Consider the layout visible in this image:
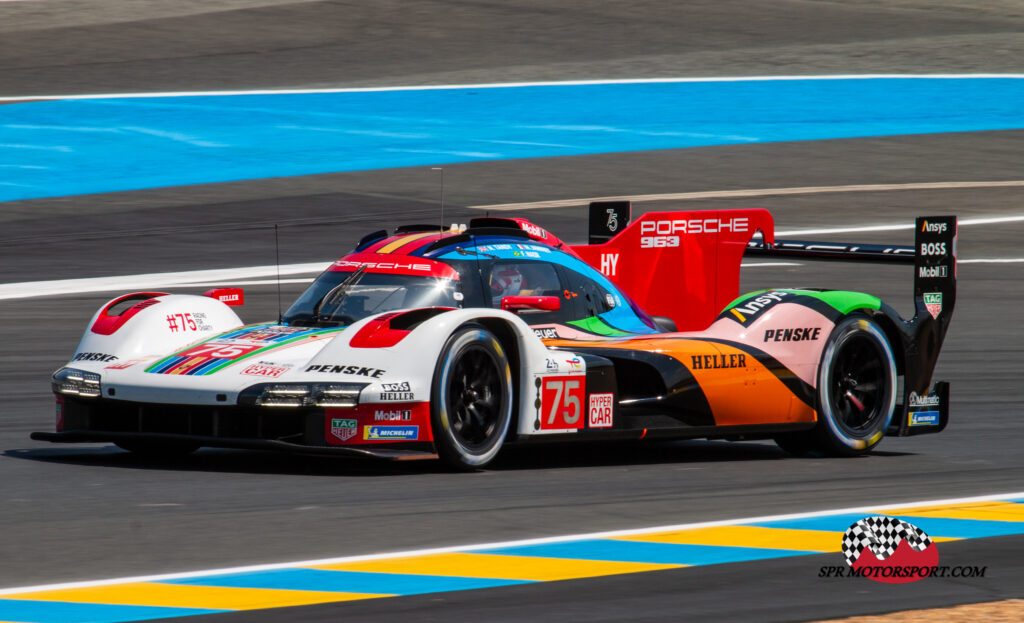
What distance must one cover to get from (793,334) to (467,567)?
4.09 metres

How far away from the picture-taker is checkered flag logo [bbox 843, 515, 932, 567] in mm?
6199

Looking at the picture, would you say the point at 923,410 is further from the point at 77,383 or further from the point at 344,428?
the point at 77,383

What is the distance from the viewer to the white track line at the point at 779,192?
21.5 metres

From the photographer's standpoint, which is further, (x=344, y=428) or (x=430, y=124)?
(x=430, y=124)

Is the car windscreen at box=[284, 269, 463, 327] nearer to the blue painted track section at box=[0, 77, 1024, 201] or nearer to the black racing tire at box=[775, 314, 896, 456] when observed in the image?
the black racing tire at box=[775, 314, 896, 456]

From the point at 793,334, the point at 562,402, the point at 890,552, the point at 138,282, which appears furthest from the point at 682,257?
the point at 138,282

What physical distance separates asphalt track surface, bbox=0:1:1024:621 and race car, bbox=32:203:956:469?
23 centimetres

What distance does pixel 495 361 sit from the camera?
8188mm

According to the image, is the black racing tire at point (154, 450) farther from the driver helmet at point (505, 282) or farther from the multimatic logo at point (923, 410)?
the multimatic logo at point (923, 410)

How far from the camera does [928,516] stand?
280 inches

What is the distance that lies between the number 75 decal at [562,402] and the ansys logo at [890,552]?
209cm

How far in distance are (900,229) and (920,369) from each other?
10.8m

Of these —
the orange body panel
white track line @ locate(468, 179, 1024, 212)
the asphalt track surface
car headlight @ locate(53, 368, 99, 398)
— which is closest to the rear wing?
the asphalt track surface

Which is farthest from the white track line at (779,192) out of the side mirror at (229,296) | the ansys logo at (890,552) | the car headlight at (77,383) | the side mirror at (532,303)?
the ansys logo at (890,552)
